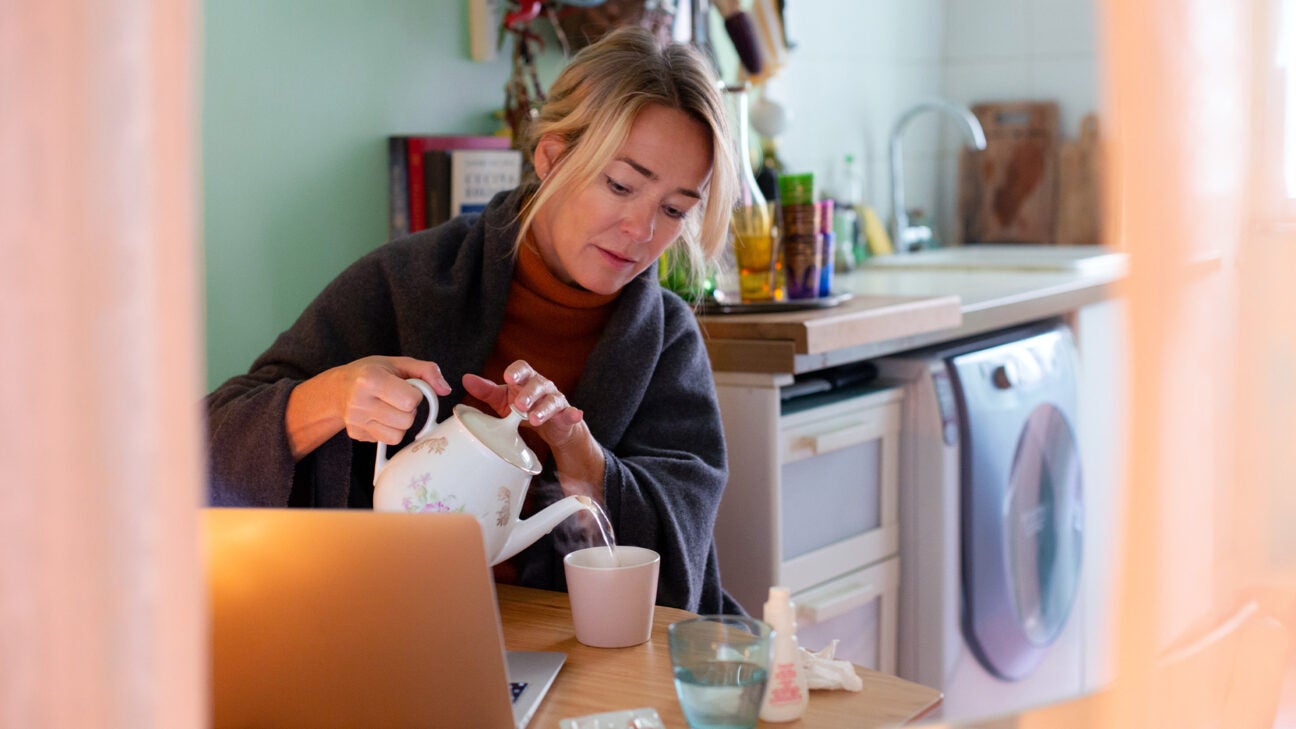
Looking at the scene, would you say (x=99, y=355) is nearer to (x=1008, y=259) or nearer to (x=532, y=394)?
(x=532, y=394)

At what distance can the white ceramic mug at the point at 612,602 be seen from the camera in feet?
3.37

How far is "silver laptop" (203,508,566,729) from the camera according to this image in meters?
0.79

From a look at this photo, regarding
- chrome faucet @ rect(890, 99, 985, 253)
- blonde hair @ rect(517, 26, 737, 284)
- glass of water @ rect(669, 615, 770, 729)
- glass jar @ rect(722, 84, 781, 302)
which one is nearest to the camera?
glass of water @ rect(669, 615, 770, 729)

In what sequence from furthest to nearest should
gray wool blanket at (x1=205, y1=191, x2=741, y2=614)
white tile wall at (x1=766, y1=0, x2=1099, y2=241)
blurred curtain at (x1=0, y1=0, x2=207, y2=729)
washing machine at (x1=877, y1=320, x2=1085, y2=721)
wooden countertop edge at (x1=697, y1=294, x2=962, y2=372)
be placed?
white tile wall at (x1=766, y1=0, x2=1099, y2=241)
washing machine at (x1=877, y1=320, x2=1085, y2=721)
wooden countertop edge at (x1=697, y1=294, x2=962, y2=372)
gray wool blanket at (x1=205, y1=191, x2=741, y2=614)
blurred curtain at (x1=0, y1=0, x2=207, y2=729)

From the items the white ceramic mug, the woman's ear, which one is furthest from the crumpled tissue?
the woman's ear

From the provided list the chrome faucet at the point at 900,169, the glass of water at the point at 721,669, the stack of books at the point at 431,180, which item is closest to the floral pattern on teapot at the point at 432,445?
the glass of water at the point at 721,669

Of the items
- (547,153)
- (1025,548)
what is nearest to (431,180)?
(547,153)

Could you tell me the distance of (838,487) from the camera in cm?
206

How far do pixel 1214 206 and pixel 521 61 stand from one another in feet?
5.27

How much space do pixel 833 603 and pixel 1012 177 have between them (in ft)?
6.22

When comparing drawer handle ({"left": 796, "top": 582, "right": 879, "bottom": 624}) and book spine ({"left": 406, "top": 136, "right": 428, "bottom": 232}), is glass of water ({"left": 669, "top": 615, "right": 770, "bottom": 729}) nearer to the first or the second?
drawer handle ({"left": 796, "top": 582, "right": 879, "bottom": 624})

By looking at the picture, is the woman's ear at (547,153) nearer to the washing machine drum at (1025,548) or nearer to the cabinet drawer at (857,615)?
the cabinet drawer at (857,615)

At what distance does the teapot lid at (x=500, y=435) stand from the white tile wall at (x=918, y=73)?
214cm

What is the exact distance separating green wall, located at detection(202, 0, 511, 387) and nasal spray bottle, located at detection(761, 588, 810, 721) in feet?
A: 3.93
